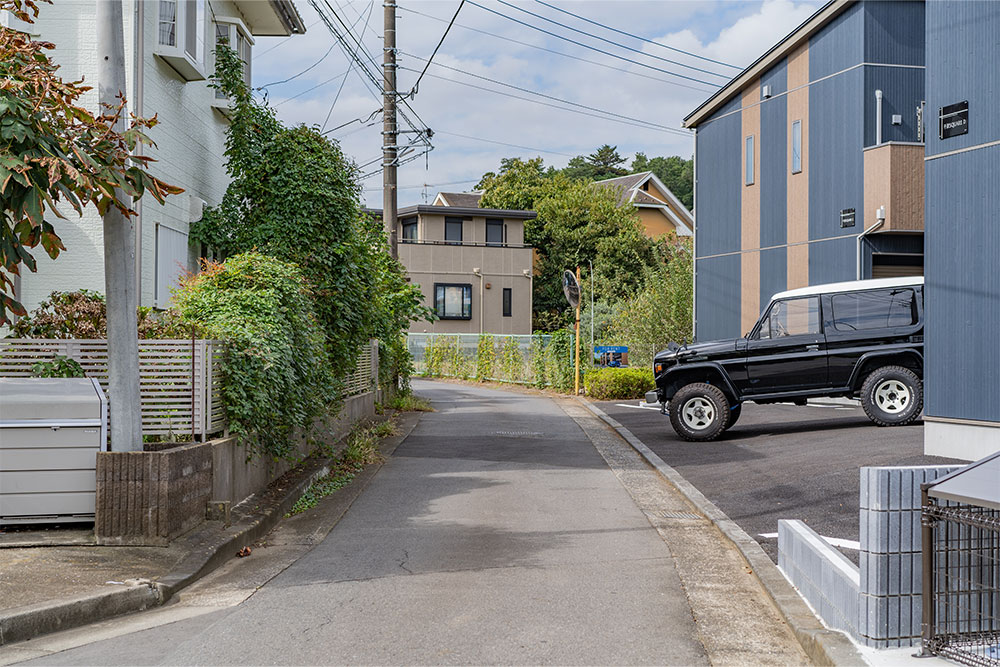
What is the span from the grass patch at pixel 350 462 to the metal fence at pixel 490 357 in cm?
1171

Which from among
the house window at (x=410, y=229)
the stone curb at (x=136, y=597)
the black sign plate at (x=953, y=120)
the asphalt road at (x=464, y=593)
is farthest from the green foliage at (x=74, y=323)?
the house window at (x=410, y=229)

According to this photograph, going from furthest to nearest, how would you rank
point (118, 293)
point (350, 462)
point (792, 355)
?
point (792, 355) < point (350, 462) < point (118, 293)

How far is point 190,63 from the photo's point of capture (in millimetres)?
13539

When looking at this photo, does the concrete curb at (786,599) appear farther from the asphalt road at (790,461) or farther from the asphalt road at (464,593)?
the asphalt road at (464,593)

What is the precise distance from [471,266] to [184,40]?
3189 centimetres

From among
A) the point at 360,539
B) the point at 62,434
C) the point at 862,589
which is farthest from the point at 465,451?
the point at 862,589

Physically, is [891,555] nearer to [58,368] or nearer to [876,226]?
[58,368]

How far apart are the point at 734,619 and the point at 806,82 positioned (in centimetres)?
1809

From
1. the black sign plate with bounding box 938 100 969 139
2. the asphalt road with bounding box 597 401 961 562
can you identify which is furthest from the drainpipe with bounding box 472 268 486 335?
the black sign plate with bounding box 938 100 969 139

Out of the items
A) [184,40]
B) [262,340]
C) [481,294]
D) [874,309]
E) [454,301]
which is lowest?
[262,340]

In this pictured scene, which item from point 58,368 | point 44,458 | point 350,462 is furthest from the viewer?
point 350,462

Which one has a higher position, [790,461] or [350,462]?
[790,461]

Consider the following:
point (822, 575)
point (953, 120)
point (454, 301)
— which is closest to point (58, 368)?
point (822, 575)

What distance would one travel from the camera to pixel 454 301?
45.4 m
